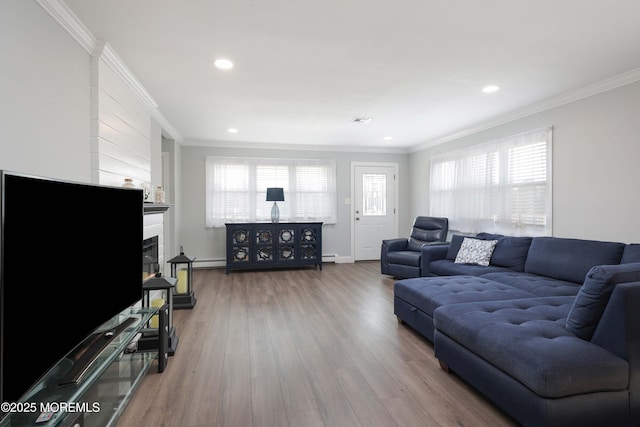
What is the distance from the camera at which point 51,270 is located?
1224 millimetres

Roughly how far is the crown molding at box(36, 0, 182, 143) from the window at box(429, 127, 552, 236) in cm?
435

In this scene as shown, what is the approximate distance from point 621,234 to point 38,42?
4719 mm

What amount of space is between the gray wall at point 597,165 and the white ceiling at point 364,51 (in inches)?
11.4

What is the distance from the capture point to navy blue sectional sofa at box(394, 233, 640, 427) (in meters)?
1.53

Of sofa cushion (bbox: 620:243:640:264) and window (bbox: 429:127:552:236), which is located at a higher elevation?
window (bbox: 429:127:552:236)

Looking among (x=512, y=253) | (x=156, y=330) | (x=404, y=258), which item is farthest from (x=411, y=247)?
(x=156, y=330)

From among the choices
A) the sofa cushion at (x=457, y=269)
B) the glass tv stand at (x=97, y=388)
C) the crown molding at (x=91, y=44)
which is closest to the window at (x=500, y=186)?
the sofa cushion at (x=457, y=269)

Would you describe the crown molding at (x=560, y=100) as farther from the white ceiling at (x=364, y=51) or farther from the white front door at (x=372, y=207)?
the white front door at (x=372, y=207)

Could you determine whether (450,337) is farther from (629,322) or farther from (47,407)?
(47,407)

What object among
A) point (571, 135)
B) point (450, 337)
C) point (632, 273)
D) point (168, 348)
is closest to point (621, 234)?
point (571, 135)

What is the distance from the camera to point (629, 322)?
5.18 feet

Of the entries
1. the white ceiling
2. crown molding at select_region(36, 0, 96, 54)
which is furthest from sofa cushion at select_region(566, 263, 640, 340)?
crown molding at select_region(36, 0, 96, 54)

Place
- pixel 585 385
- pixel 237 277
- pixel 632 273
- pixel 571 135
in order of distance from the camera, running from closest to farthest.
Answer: pixel 585 385 < pixel 632 273 < pixel 571 135 < pixel 237 277

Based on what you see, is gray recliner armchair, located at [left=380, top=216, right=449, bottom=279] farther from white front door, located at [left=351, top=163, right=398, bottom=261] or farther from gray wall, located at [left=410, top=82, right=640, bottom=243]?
gray wall, located at [left=410, top=82, right=640, bottom=243]
